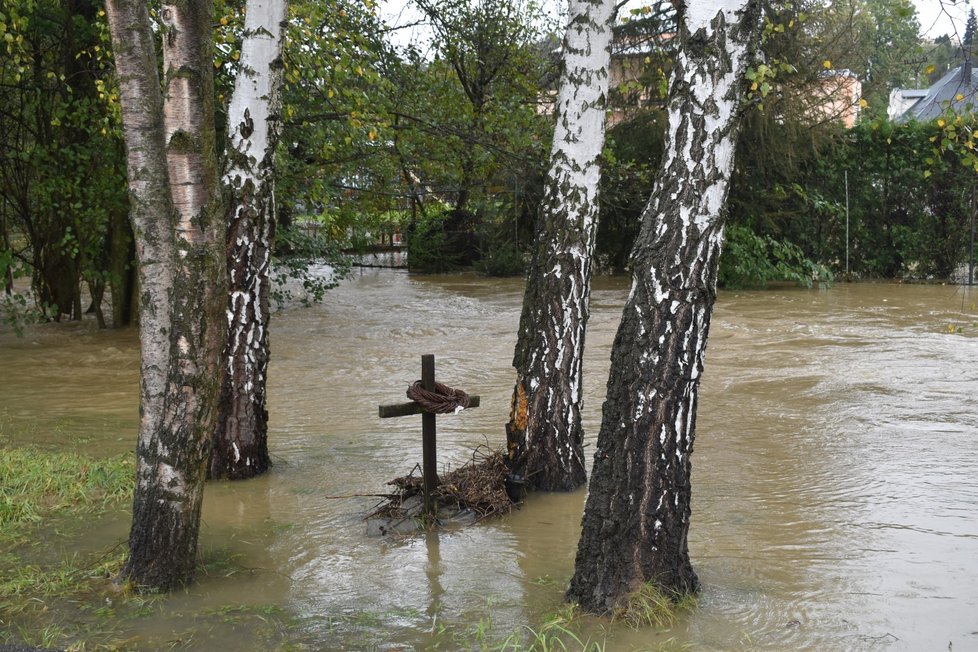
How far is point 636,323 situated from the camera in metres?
4.62

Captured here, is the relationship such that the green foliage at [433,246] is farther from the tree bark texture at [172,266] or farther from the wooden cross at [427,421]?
the tree bark texture at [172,266]

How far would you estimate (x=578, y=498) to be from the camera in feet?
22.6

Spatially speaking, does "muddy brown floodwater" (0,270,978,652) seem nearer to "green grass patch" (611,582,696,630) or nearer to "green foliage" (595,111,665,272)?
"green grass patch" (611,582,696,630)

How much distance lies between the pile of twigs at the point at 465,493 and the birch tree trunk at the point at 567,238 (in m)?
0.23

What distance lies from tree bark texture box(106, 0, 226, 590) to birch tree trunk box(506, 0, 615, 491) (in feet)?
7.96

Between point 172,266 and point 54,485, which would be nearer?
point 172,266

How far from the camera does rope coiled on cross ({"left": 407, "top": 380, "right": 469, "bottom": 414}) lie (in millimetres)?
6168

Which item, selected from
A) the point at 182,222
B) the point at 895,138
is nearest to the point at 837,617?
the point at 182,222

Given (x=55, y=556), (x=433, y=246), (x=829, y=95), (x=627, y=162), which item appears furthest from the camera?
(x=433, y=246)

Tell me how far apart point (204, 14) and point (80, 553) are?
3.18 meters

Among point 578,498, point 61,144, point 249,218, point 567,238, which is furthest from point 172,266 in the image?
point 61,144

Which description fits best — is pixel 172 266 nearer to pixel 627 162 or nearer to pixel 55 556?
pixel 55 556

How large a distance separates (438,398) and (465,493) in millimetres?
824

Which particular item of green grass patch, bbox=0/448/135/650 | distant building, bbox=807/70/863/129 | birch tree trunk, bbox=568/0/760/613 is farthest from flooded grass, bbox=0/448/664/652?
distant building, bbox=807/70/863/129
